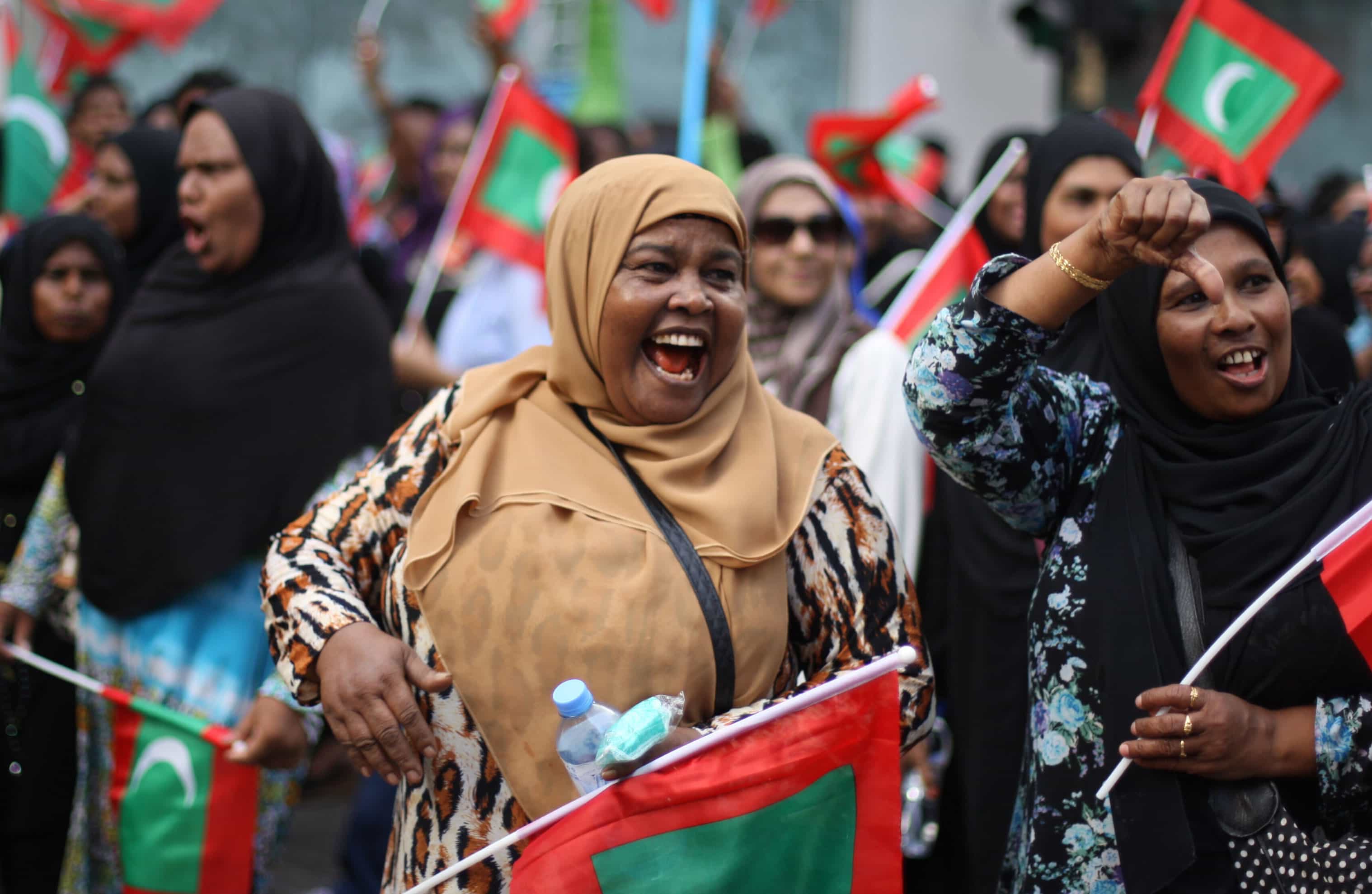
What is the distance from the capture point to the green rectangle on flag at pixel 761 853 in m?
1.99

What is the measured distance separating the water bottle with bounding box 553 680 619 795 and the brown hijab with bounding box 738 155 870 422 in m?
1.87

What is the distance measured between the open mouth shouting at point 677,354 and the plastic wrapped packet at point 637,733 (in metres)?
0.52

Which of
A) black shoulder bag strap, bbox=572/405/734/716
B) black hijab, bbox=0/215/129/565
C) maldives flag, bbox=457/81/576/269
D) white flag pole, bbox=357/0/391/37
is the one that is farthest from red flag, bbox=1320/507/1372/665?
white flag pole, bbox=357/0/391/37

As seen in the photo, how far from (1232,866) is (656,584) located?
0.91 meters

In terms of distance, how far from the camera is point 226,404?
3398 millimetres

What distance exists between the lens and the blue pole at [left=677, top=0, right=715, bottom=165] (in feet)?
18.3

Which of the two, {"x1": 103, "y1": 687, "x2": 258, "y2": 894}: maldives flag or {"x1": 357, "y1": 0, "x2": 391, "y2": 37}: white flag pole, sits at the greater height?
{"x1": 357, "y1": 0, "x2": 391, "y2": 37}: white flag pole

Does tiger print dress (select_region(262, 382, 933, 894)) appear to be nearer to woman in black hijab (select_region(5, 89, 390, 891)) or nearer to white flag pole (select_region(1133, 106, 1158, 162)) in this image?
woman in black hijab (select_region(5, 89, 390, 891))

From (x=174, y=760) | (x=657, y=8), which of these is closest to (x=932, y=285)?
(x=174, y=760)

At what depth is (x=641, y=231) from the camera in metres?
2.22

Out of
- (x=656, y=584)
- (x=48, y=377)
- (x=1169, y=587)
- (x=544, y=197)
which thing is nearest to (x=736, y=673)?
(x=656, y=584)

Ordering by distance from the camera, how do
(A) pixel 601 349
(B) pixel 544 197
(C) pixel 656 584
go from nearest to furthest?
(C) pixel 656 584
(A) pixel 601 349
(B) pixel 544 197

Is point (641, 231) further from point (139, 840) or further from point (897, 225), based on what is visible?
point (897, 225)

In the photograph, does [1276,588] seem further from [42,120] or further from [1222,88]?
[42,120]
